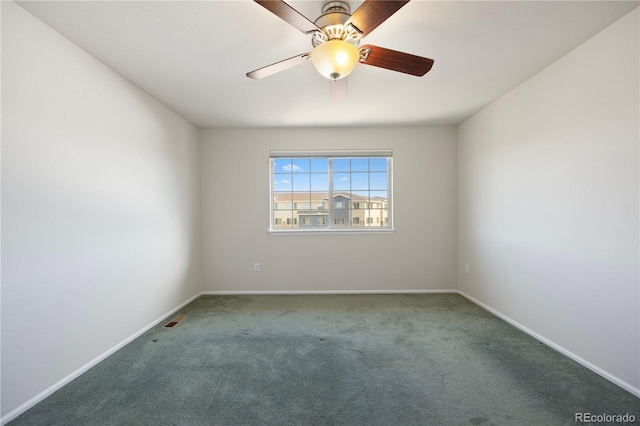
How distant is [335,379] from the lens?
190 cm

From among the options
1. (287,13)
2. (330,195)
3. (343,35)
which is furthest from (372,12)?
(330,195)

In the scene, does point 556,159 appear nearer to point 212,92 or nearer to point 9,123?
point 212,92

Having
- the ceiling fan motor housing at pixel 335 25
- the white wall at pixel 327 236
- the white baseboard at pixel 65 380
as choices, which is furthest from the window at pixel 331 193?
the ceiling fan motor housing at pixel 335 25

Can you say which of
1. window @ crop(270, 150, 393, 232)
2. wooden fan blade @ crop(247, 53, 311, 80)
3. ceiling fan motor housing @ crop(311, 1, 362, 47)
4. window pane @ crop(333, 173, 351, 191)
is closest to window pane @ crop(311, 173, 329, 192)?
window @ crop(270, 150, 393, 232)

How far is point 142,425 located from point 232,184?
114 inches

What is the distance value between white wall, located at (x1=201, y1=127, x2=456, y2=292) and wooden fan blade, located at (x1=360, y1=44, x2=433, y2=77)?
211 centimetres

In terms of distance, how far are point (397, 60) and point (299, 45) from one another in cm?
73

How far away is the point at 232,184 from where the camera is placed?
3922mm

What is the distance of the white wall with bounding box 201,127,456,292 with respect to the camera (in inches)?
154

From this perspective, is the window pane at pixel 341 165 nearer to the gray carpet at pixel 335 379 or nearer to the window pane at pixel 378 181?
the window pane at pixel 378 181

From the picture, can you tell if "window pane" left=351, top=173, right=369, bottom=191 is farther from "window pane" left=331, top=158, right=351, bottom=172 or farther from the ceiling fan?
the ceiling fan

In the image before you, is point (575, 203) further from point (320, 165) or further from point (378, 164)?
point (320, 165)

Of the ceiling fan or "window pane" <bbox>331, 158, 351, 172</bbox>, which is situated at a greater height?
the ceiling fan

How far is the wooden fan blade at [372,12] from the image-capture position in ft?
4.20
